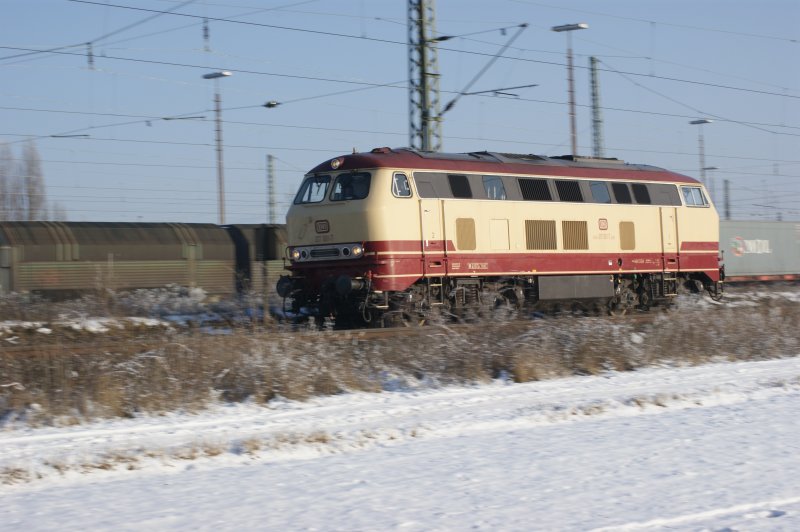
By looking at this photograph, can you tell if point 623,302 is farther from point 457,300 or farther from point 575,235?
point 457,300

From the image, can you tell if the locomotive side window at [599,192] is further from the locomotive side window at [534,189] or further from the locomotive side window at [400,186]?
the locomotive side window at [400,186]

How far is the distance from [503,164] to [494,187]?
2.37ft

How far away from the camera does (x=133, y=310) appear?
20.7 metres

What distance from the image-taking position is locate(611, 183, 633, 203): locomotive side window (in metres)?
21.8

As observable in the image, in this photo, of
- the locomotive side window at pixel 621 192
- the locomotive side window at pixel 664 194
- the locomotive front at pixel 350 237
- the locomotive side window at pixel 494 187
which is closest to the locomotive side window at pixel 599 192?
the locomotive side window at pixel 621 192

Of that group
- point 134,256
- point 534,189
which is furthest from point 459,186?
point 134,256

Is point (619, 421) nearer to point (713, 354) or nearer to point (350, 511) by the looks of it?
point (350, 511)

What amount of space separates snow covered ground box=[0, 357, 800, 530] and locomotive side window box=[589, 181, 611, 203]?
29.5ft

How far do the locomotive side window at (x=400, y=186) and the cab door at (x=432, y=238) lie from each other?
34cm

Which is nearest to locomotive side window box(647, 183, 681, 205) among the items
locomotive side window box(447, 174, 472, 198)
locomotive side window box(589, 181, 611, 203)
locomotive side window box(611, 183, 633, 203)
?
locomotive side window box(611, 183, 633, 203)

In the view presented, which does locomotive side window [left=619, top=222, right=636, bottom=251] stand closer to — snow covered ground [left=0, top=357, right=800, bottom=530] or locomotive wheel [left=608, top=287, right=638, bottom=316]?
locomotive wheel [left=608, top=287, right=638, bottom=316]

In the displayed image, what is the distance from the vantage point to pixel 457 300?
1867cm

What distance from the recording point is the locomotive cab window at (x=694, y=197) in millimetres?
23531

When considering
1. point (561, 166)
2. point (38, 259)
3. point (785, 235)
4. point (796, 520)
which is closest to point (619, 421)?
point (796, 520)
